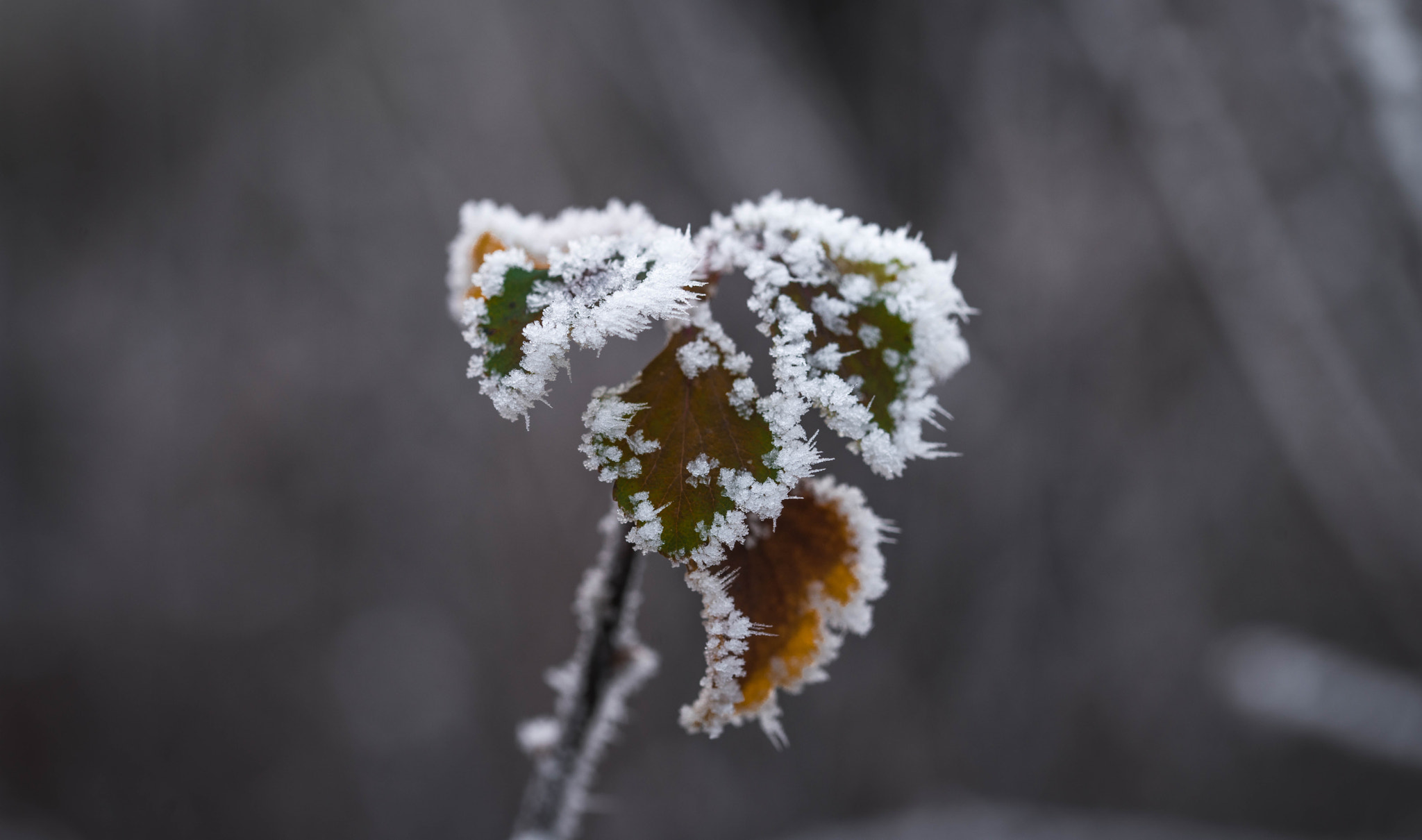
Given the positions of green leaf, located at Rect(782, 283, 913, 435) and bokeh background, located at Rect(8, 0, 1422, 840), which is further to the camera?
bokeh background, located at Rect(8, 0, 1422, 840)

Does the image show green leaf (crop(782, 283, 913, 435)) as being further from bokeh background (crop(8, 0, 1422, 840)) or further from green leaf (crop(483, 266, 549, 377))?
bokeh background (crop(8, 0, 1422, 840))

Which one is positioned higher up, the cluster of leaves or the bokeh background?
the bokeh background

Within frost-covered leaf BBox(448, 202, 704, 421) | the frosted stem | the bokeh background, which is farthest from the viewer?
the bokeh background

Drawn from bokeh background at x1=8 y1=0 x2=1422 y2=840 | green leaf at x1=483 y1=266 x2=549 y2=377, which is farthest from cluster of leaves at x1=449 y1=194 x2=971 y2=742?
bokeh background at x1=8 y1=0 x2=1422 y2=840

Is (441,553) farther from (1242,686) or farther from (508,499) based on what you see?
(1242,686)

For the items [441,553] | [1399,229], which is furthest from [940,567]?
[441,553]
